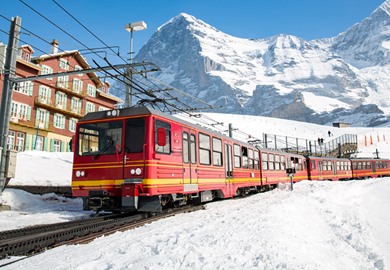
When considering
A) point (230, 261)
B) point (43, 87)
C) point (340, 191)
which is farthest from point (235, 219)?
point (43, 87)

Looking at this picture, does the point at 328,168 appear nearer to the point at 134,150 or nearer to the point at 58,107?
the point at 134,150

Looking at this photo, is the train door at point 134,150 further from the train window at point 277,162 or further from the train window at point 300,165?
the train window at point 300,165

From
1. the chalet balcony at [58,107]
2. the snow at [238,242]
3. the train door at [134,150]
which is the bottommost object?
the snow at [238,242]

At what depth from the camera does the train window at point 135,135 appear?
9133 millimetres

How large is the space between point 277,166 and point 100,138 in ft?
49.1

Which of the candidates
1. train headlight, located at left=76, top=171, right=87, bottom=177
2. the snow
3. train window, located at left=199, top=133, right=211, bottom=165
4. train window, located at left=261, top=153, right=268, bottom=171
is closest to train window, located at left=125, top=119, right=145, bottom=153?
train headlight, located at left=76, top=171, right=87, bottom=177

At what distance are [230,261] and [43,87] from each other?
3498 cm

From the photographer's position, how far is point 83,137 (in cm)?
993

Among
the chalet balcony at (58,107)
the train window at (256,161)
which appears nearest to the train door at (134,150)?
the train window at (256,161)

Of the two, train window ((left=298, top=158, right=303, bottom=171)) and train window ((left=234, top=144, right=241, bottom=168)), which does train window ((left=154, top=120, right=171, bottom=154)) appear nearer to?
train window ((left=234, top=144, right=241, bottom=168))

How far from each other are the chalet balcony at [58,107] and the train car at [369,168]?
3276cm

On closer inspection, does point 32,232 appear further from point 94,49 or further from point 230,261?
point 94,49

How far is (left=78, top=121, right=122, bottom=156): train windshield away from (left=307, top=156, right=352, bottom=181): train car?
23.1 meters

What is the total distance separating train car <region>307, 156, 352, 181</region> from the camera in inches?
1150
